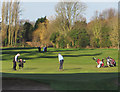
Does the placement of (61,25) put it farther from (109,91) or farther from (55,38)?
(109,91)

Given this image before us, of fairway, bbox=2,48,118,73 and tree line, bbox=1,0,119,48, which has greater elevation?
tree line, bbox=1,0,119,48

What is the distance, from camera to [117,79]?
15.3 metres

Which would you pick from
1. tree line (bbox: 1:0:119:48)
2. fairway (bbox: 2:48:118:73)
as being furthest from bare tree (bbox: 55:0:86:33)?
fairway (bbox: 2:48:118:73)

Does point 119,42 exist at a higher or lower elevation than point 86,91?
higher

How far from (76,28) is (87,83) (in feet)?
171

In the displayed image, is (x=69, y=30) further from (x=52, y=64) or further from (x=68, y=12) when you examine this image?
(x=52, y=64)

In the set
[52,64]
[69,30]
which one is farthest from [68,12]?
[52,64]

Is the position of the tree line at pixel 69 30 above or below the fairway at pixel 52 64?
above

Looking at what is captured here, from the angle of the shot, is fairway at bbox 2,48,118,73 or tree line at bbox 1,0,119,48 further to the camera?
tree line at bbox 1,0,119,48

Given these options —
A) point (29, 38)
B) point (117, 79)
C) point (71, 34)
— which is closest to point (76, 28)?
point (71, 34)

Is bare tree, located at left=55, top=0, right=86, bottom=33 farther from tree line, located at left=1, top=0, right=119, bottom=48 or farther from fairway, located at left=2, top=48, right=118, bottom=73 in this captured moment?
fairway, located at left=2, top=48, right=118, bottom=73

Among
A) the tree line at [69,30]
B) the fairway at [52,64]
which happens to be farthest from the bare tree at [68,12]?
the fairway at [52,64]

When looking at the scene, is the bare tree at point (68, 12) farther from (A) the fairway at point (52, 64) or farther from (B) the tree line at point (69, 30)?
(A) the fairway at point (52, 64)

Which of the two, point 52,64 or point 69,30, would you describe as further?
point 69,30
